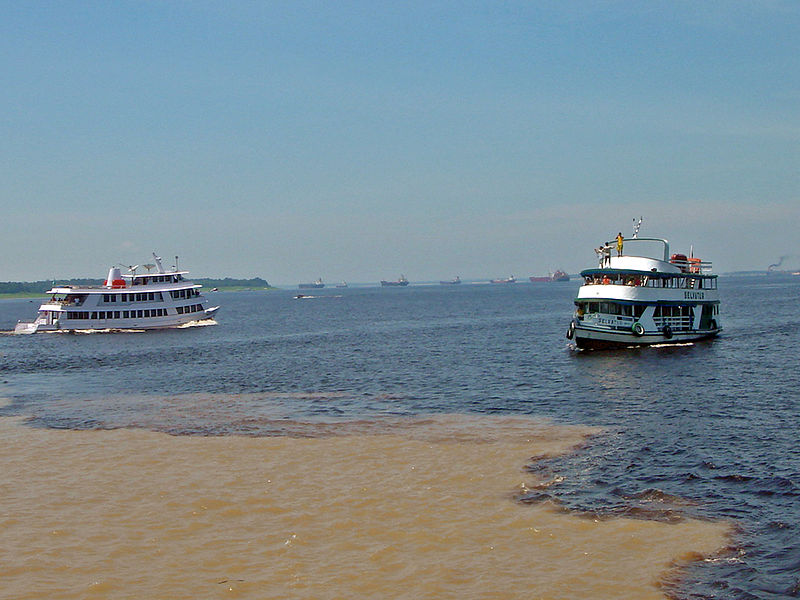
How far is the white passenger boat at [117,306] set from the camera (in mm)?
89500

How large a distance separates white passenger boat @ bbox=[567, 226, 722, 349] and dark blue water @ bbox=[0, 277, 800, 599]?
69.8 inches

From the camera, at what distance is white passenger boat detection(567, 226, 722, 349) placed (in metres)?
55.8

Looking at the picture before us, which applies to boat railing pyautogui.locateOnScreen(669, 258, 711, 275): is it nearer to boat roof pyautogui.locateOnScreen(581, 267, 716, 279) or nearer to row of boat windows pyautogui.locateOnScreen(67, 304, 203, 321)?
boat roof pyautogui.locateOnScreen(581, 267, 716, 279)

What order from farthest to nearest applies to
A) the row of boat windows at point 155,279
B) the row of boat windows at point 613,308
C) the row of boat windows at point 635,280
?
the row of boat windows at point 155,279 → the row of boat windows at point 635,280 → the row of boat windows at point 613,308

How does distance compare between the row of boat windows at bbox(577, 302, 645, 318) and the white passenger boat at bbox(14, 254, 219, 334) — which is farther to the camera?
the white passenger boat at bbox(14, 254, 219, 334)

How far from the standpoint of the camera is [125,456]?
24.5 meters

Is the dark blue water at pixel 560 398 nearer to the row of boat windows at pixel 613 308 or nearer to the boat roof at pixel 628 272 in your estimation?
the row of boat windows at pixel 613 308

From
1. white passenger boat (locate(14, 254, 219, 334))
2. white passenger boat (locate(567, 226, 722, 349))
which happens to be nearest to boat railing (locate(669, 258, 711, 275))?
white passenger boat (locate(567, 226, 722, 349))

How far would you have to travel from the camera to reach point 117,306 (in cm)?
9050

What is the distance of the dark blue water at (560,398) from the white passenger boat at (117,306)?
11.6m

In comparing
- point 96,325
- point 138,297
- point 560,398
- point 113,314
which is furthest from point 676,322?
point 96,325

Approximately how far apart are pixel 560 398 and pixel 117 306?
7121cm

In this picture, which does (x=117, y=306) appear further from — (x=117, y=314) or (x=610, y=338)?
(x=610, y=338)

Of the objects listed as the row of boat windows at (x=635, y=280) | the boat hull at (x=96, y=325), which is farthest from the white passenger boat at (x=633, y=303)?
the boat hull at (x=96, y=325)
